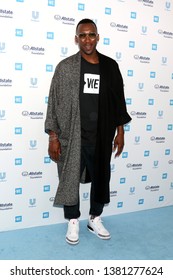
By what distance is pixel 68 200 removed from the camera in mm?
2191

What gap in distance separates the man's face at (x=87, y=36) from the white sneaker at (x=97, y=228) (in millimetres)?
1262

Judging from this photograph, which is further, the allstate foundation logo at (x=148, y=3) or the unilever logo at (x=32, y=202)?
Result: the allstate foundation logo at (x=148, y=3)

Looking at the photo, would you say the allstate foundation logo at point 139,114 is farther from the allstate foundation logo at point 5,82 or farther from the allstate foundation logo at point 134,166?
the allstate foundation logo at point 5,82

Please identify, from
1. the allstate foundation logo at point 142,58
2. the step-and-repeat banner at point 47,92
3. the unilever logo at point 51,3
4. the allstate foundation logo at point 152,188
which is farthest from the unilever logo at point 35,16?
the allstate foundation logo at point 152,188

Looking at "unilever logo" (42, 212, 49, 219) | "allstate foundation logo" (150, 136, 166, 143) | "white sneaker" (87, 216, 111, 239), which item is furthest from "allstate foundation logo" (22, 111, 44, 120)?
"allstate foundation logo" (150, 136, 166, 143)

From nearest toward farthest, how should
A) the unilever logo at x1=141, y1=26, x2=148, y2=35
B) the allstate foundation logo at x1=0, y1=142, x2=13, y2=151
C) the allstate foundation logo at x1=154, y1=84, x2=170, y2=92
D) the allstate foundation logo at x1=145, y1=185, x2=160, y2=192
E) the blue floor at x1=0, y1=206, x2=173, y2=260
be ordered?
the blue floor at x1=0, y1=206, x2=173, y2=260, the allstate foundation logo at x1=0, y1=142, x2=13, y2=151, the unilever logo at x1=141, y1=26, x2=148, y2=35, the allstate foundation logo at x1=154, y1=84, x2=170, y2=92, the allstate foundation logo at x1=145, y1=185, x2=160, y2=192

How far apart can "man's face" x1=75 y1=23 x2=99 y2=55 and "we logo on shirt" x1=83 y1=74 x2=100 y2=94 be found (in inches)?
6.6

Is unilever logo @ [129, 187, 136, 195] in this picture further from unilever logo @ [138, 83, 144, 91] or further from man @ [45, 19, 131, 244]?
unilever logo @ [138, 83, 144, 91]

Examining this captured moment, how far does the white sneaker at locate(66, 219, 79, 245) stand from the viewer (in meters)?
2.21

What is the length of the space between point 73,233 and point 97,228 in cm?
21

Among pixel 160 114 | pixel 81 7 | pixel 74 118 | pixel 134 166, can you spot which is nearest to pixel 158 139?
pixel 160 114

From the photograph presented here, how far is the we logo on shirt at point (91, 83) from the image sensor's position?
214 centimetres

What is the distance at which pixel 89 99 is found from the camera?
215cm

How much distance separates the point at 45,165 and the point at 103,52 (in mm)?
1008
